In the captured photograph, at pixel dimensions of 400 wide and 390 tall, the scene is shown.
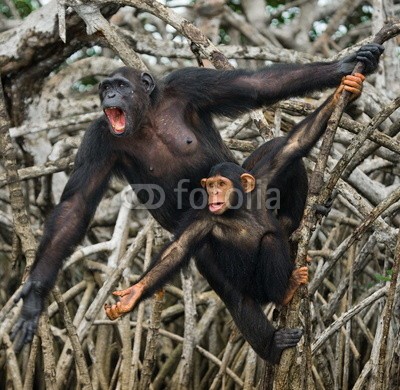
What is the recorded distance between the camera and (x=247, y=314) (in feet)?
20.8

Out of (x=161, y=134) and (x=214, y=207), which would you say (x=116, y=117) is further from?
(x=214, y=207)

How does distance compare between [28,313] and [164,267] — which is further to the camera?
[164,267]

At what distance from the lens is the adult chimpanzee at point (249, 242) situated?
607 centimetres

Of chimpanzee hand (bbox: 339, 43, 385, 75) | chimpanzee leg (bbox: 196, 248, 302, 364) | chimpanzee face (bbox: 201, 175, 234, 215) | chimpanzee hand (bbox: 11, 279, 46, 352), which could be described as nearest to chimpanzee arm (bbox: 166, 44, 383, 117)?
chimpanzee hand (bbox: 339, 43, 385, 75)

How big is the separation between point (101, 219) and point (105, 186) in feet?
11.2

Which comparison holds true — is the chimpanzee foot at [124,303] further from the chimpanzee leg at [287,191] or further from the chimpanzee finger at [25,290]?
the chimpanzee leg at [287,191]

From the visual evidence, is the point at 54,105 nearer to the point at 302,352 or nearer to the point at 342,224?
the point at 342,224

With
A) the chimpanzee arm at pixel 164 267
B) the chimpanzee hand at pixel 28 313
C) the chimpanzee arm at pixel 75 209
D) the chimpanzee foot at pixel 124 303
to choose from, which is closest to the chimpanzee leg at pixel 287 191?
the chimpanzee arm at pixel 164 267

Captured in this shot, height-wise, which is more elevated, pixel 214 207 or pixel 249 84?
pixel 249 84

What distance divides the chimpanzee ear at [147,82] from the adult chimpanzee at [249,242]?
79 centimetres

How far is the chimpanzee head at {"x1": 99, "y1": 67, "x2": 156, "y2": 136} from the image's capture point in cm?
635

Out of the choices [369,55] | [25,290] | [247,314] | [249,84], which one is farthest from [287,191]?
[25,290]

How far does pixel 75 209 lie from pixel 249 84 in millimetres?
1418

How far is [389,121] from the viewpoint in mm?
8750
